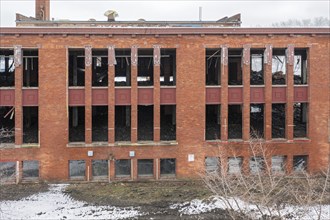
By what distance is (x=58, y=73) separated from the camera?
26719 millimetres

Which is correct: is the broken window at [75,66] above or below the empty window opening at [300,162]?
above

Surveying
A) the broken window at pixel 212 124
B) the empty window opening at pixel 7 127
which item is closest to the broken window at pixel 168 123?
A: the broken window at pixel 212 124

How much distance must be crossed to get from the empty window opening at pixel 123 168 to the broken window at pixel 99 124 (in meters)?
2.35

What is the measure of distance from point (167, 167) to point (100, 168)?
510 cm

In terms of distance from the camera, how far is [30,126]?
3173 centimetres

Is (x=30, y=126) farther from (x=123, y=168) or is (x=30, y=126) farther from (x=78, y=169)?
(x=123, y=168)

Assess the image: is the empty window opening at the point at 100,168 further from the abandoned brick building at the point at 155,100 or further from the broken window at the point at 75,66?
the broken window at the point at 75,66

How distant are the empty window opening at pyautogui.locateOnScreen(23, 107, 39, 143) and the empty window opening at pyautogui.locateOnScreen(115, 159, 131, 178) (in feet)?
21.5

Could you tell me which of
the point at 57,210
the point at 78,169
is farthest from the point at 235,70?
the point at 57,210

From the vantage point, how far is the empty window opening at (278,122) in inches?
1185

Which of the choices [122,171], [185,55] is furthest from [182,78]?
[122,171]

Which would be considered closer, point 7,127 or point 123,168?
point 123,168

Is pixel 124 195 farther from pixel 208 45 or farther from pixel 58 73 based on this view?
pixel 208 45

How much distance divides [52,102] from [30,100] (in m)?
1.64
